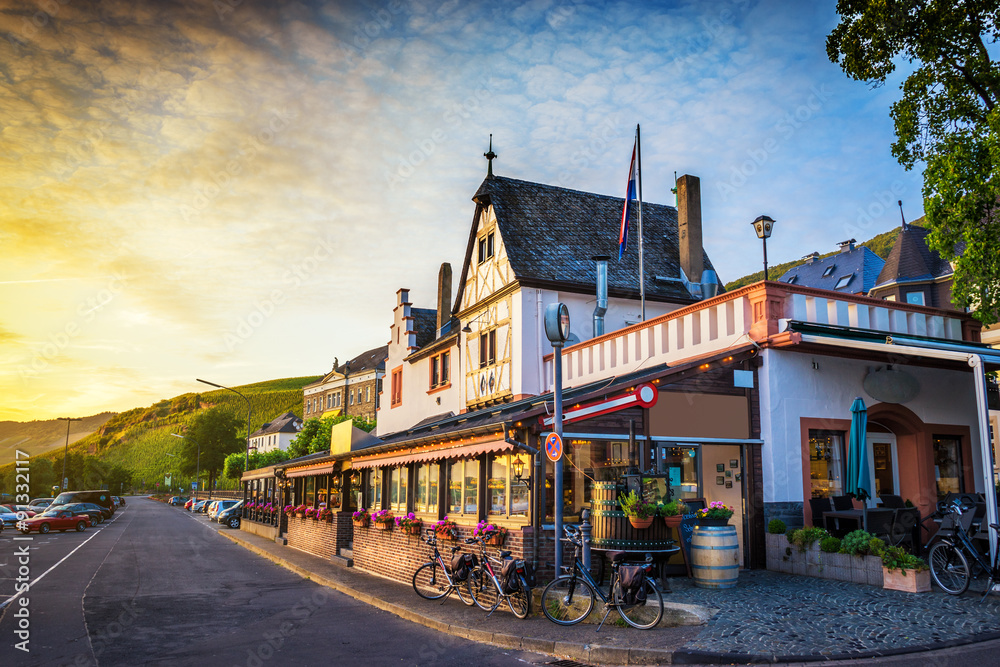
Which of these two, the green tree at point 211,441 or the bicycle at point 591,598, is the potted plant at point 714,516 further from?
the green tree at point 211,441

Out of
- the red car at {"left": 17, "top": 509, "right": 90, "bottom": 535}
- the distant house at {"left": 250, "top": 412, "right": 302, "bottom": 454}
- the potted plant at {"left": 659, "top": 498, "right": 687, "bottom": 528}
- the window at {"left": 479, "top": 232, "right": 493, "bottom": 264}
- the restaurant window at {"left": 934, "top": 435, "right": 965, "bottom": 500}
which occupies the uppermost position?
the window at {"left": 479, "top": 232, "right": 493, "bottom": 264}

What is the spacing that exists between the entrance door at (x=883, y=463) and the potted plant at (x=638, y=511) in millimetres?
7360

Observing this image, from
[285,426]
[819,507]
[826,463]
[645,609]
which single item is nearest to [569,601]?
[645,609]

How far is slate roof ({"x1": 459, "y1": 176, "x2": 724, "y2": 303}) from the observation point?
21.6m

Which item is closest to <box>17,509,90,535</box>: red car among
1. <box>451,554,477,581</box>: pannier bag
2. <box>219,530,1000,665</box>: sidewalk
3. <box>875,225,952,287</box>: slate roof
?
<box>219,530,1000,665</box>: sidewalk

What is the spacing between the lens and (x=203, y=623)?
10.9 meters

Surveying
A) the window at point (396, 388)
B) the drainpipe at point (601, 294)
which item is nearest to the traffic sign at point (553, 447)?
the drainpipe at point (601, 294)

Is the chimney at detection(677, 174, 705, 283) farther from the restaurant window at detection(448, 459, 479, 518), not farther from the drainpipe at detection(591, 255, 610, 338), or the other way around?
the restaurant window at detection(448, 459, 479, 518)

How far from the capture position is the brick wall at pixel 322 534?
2119cm

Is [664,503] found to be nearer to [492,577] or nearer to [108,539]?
[492,577]

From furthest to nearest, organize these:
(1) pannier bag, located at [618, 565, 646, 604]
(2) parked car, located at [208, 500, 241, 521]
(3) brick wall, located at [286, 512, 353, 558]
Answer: (2) parked car, located at [208, 500, 241, 521] → (3) brick wall, located at [286, 512, 353, 558] → (1) pannier bag, located at [618, 565, 646, 604]

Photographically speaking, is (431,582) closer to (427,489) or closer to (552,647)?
(427,489)

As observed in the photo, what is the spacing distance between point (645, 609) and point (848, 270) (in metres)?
51.0

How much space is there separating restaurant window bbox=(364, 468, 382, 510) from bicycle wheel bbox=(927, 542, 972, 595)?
12502 millimetres
